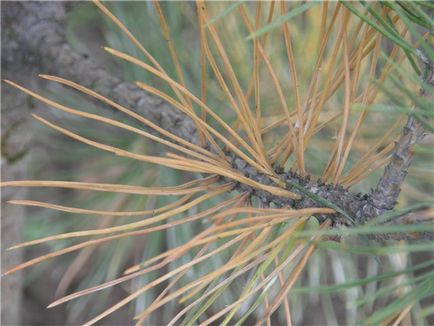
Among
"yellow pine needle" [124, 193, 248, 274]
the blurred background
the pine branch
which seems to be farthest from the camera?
the blurred background

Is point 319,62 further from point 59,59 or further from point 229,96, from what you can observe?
point 59,59

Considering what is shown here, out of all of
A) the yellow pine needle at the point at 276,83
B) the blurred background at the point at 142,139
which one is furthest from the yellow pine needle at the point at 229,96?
the blurred background at the point at 142,139

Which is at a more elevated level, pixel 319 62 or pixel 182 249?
→ pixel 319 62

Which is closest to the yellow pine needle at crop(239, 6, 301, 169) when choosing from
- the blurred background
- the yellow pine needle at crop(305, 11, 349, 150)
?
the yellow pine needle at crop(305, 11, 349, 150)

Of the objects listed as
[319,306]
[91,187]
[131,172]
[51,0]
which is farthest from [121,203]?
[319,306]

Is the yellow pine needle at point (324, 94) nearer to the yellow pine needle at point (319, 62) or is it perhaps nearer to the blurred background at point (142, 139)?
the yellow pine needle at point (319, 62)

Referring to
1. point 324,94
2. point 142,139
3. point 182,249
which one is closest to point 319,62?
point 324,94

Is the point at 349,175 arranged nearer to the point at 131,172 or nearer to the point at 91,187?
the point at 91,187

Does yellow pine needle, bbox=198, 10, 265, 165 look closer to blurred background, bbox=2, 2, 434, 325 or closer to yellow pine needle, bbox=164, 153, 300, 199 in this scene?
yellow pine needle, bbox=164, 153, 300, 199
